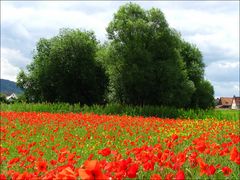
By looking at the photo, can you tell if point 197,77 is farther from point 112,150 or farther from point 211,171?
point 211,171

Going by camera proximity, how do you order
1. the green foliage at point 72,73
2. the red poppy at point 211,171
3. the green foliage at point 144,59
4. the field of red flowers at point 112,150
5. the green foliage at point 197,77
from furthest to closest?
the green foliage at point 197,77
the green foliage at point 72,73
the green foliage at point 144,59
the field of red flowers at point 112,150
the red poppy at point 211,171

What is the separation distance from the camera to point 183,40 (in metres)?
59.3

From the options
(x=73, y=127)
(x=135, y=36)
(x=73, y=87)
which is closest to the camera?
(x=73, y=127)

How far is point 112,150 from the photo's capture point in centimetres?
655

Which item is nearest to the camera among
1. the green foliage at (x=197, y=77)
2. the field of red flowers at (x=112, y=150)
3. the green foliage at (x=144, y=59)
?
the field of red flowers at (x=112, y=150)

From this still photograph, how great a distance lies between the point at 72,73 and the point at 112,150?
42.5 metres

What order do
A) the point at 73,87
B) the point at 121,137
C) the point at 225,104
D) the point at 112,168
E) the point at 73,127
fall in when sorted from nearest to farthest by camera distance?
1. the point at 112,168
2. the point at 121,137
3. the point at 73,127
4. the point at 73,87
5. the point at 225,104

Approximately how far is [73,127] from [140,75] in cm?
2239

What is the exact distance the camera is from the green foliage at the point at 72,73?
48.3 m

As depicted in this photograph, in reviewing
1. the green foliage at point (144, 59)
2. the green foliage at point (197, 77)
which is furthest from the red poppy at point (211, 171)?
the green foliage at point (197, 77)

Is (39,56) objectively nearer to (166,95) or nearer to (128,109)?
(166,95)

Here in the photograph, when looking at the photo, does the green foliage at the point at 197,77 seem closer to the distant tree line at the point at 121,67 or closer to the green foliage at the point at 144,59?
the distant tree line at the point at 121,67

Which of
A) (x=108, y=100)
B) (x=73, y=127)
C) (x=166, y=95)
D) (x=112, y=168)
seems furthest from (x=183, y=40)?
(x=112, y=168)

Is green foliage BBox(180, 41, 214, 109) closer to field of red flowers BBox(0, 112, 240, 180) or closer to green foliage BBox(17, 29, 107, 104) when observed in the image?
green foliage BBox(17, 29, 107, 104)
